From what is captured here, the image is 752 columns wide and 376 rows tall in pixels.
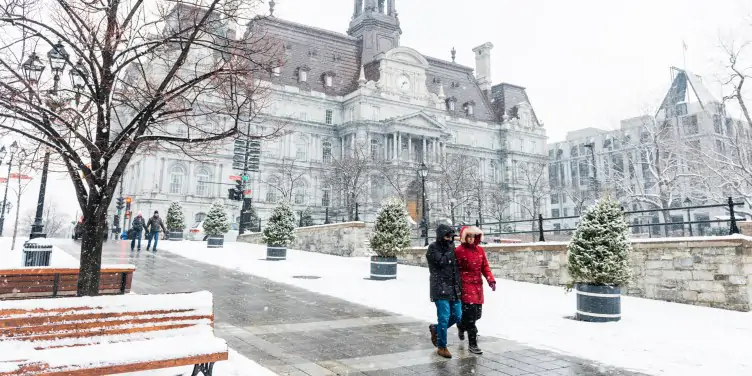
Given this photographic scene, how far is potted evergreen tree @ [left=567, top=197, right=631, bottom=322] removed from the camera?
8789 mm

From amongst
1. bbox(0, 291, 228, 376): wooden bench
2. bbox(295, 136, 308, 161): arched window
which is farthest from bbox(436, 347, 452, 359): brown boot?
bbox(295, 136, 308, 161): arched window

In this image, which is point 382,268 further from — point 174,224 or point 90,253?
point 174,224

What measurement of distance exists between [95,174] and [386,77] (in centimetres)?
5526

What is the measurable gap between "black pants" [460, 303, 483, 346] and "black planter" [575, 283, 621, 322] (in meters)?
3.59

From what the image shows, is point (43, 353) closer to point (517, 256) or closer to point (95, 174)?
point (95, 174)

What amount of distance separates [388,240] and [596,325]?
6892mm

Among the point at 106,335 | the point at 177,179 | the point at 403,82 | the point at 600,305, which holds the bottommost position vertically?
the point at 600,305

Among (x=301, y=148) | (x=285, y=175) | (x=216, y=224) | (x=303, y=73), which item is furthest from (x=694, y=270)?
(x=303, y=73)

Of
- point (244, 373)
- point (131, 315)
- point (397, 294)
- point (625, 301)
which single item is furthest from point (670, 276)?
point (131, 315)

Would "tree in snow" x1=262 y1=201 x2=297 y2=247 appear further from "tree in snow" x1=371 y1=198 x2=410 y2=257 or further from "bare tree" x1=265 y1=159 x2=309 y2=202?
"bare tree" x1=265 y1=159 x2=309 y2=202

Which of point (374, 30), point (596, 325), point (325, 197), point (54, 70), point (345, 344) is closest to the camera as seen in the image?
point (345, 344)

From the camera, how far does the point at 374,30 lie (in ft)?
221

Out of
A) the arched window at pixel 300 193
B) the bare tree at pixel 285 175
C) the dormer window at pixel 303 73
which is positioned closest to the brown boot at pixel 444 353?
the bare tree at pixel 285 175

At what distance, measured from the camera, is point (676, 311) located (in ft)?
33.3
